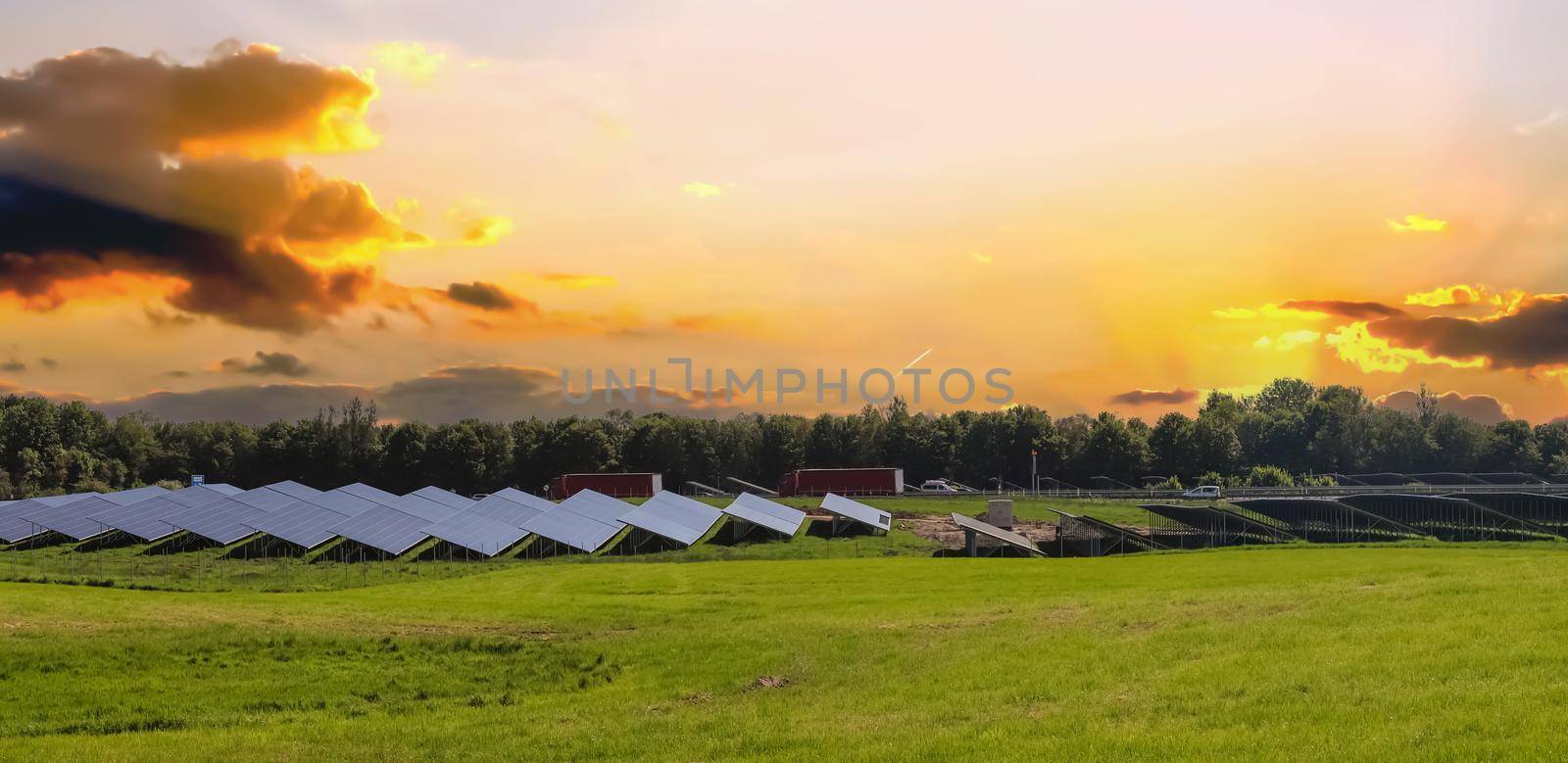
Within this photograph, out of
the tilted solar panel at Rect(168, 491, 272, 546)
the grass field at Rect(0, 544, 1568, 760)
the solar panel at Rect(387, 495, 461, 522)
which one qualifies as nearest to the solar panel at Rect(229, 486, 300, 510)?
the tilted solar panel at Rect(168, 491, 272, 546)

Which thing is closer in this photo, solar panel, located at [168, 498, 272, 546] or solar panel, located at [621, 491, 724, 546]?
solar panel, located at [168, 498, 272, 546]

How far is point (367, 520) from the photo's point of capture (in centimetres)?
6994

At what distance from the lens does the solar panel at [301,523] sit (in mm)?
67625

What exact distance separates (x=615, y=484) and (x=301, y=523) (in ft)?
233

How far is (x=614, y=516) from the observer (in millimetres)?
80500

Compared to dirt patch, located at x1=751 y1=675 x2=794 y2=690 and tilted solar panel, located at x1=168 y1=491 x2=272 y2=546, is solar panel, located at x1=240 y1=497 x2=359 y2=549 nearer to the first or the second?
tilted solar panel, located at x1=168 y1=491 x2=272 y2=546

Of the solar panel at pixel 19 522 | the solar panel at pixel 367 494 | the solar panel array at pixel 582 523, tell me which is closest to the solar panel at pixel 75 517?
the solar panel at pixel 19 522

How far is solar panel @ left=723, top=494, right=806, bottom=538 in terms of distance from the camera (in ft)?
258

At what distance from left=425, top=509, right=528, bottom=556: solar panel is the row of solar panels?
3.0 inches

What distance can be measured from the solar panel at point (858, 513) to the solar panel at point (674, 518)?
8984 mm

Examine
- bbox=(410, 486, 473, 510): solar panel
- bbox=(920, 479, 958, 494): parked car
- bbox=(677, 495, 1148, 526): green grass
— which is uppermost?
bbox=(410, 486, 473, 510): solar panel

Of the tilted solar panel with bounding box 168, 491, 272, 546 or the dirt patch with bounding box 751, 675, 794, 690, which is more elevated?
the tilted solar panel with bounding box 168, 491, 272, 546

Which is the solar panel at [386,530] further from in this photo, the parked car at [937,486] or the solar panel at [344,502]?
the parked car at [937,486]

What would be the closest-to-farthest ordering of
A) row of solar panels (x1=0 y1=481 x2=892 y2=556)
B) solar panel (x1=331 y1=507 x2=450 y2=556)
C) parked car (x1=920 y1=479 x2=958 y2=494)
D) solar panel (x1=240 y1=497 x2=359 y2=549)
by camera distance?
1. solar panel (x1=331 y1=507 x2=450 y2=556)
2. solar panel (x1=240 y1=497 x2=359 y2=549)
3. row of solar panels (x1=0 y1=481 x2=892 y2=556)
4. parked car (x1=920 y1=479 x2=958 y2=494)
